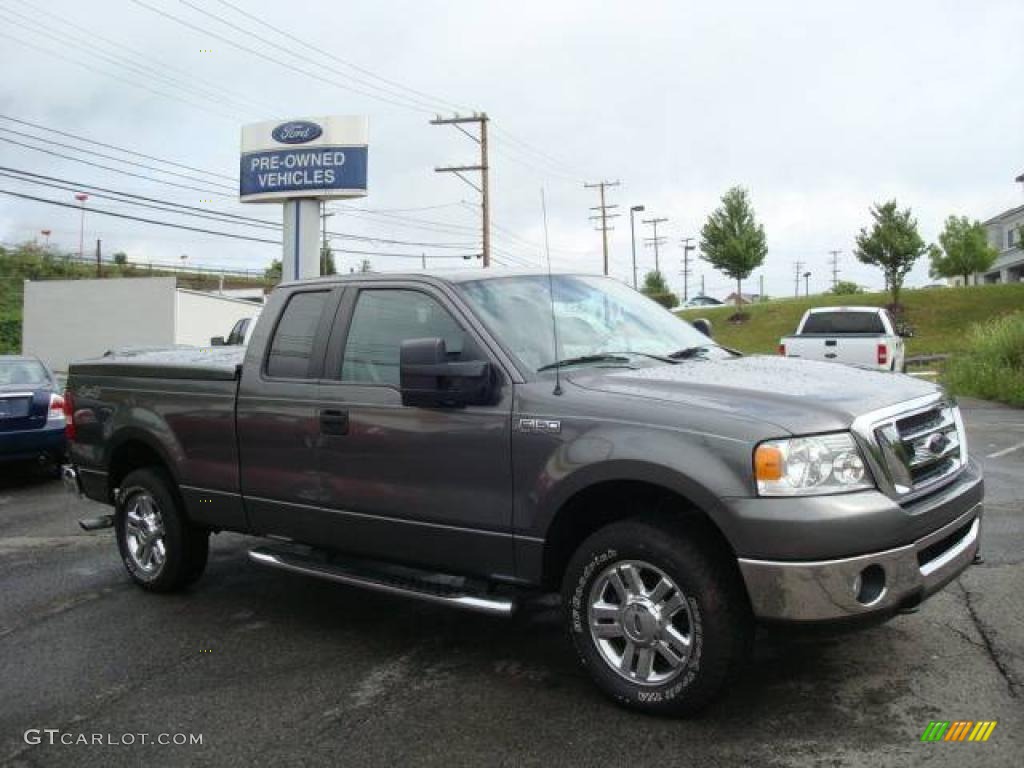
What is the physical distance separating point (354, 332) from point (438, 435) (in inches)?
35.7

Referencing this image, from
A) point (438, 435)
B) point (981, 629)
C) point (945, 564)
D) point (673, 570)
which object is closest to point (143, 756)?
point (438, 435)

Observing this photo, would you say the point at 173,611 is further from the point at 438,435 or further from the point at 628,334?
the point at 628,334

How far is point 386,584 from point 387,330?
1242mm

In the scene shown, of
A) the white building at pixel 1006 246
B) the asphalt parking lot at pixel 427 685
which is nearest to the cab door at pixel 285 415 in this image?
the asphalt parking lot at pixel 427 685

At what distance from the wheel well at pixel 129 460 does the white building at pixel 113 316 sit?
1421 inches

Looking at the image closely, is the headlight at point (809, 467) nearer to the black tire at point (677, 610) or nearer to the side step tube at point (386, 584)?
the black tire at point (677, 610)

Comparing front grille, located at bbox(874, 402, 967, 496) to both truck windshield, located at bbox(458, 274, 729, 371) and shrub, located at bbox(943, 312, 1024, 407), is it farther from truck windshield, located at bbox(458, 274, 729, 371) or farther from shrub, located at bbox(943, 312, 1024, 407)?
shrub, located at bbox(943, 312, 1024, 407)

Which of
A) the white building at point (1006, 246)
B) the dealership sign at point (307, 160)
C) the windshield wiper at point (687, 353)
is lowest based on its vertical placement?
the windshield wiper at point (687, 353)

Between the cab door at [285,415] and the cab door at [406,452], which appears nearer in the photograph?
the cab door at [406,452]

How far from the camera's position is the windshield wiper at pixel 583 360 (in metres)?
4.13

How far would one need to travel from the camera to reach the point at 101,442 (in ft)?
19.4

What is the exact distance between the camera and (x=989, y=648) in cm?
427

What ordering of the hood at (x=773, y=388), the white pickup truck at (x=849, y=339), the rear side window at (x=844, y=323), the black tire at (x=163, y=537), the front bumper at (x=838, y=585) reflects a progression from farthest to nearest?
the rear side window at (x=844, y=323) → the white pickup truck at (x=849, y=339) → the black tire at (x=163, y=537) → the hood at (x=773, y=388) → the front bumper at (x=838, y=585)

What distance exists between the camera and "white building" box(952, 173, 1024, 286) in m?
66.4
